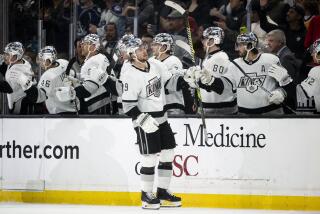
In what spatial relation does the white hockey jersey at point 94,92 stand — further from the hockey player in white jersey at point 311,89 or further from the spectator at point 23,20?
the hockey player in white jersey at point 311,89

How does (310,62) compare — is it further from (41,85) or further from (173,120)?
(41,85)

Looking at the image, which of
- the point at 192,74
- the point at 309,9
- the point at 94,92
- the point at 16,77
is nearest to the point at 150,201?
the point at 192,74

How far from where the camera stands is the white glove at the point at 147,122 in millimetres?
9922

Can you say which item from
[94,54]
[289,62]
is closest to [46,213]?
[94,54]

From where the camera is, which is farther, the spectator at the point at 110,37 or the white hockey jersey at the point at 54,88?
the spectator at the point at 110,37

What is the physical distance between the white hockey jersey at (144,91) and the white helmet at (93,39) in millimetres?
1509

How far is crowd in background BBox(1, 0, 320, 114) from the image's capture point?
442 inches

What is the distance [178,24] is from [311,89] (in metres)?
2.07

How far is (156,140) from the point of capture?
10.1 m

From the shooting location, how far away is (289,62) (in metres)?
11.1

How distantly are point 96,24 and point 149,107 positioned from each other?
254 centimetres

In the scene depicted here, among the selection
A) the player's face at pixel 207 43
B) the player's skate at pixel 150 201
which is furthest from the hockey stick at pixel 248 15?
the player's skate at pixel 150 201

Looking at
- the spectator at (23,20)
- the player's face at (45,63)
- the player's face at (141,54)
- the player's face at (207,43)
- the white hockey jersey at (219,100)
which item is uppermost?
the spectator at (23,20)

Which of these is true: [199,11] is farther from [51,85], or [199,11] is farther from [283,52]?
[51,85]
